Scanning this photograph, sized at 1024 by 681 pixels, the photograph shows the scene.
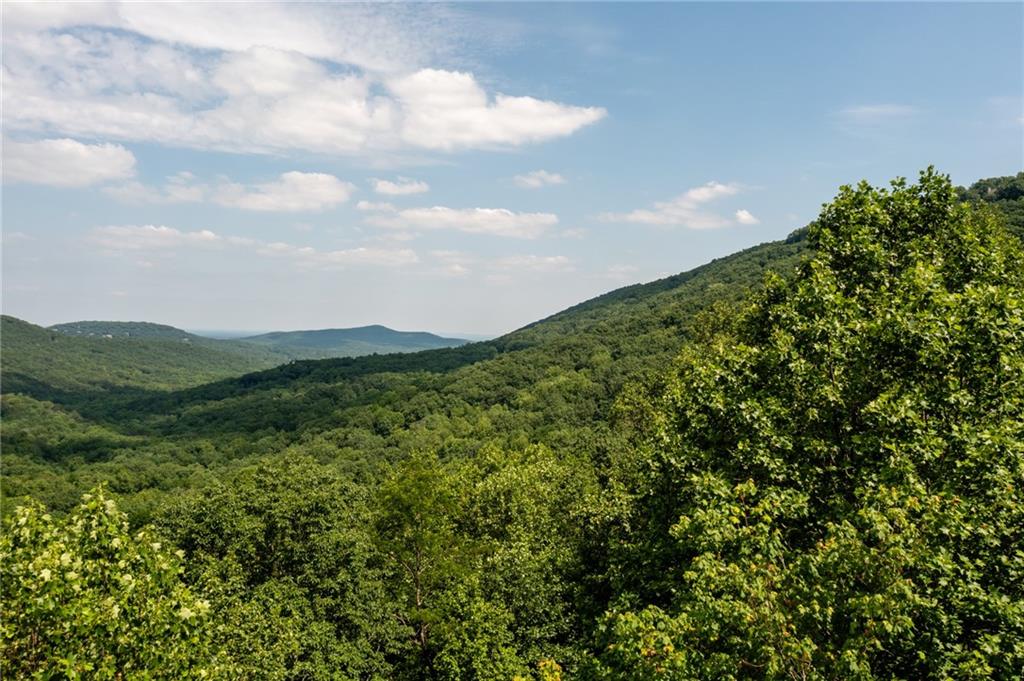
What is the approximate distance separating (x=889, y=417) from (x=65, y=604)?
20907mm

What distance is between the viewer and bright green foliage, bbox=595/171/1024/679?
11898 millimetres

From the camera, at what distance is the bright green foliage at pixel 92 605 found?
39.3ft

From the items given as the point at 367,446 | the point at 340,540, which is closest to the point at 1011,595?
the point at 340,540

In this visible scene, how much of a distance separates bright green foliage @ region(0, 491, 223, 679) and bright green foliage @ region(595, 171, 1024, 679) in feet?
37.8

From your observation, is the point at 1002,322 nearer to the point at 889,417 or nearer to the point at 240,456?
the point at 889,417

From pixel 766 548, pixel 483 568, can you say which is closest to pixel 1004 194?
pixel 483 568

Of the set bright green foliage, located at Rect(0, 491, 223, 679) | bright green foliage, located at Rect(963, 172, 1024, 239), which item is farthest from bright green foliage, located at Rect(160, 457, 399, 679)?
bright green foliage, located at Rect(963, 172, 1024, 239)

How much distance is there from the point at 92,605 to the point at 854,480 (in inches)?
803

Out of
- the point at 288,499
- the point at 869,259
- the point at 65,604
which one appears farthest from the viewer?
the point at 288,499

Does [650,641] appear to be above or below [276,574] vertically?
above

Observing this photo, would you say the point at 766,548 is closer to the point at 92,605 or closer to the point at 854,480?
the point at 854,480

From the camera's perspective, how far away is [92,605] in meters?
12.7

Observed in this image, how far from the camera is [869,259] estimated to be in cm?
2189

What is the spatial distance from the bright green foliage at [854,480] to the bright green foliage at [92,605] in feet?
37.8
